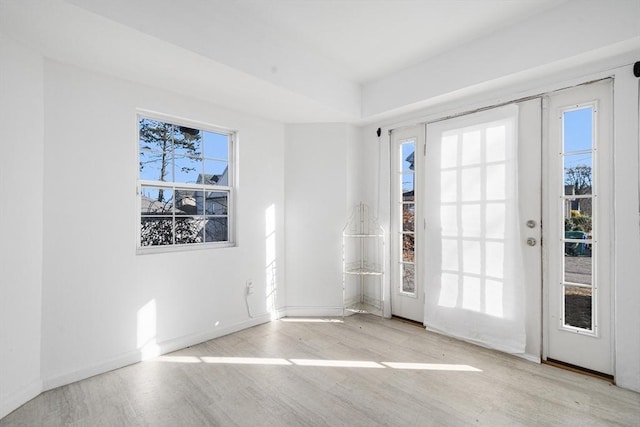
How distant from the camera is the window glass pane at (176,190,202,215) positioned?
2979mm

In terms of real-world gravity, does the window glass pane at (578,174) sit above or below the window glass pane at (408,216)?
above

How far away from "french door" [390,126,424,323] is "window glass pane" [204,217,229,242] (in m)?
2.07

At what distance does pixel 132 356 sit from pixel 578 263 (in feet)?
12.8

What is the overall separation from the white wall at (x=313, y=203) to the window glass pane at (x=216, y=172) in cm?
81

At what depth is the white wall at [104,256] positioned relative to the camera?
222cm

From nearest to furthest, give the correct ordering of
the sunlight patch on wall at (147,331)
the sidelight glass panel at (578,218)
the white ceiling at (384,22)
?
the white ceiling at (384,22) < the sidelight glass panel at (578,218) < the sunlight patch on wall at (147,331)

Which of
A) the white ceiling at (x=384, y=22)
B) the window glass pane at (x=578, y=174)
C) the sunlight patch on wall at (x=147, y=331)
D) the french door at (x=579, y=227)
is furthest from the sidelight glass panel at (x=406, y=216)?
the sunlight patch on wall at (x=147, y=331)

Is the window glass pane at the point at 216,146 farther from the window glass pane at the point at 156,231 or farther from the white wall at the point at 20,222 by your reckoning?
the white wall at the point at 20,222

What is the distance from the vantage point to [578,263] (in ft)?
8.09

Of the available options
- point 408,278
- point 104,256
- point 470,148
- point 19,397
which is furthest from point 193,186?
point 470,148

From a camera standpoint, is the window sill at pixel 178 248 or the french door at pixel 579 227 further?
the window sill at pixel 178 248

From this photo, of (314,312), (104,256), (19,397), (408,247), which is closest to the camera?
(19,397)

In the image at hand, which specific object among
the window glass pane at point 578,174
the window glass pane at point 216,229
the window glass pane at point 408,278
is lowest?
the window glass pane at point 408,278

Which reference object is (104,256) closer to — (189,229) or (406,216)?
(189,229)
